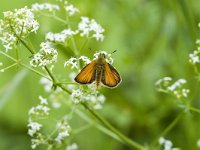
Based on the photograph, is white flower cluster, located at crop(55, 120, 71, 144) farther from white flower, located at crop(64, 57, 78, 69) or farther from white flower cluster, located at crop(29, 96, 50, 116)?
white flower, located at crop(64, 57, 78, 69)

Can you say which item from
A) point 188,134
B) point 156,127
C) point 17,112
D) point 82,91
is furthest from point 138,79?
point 82,91

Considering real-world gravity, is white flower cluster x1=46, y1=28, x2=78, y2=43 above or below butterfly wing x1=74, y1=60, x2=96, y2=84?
above

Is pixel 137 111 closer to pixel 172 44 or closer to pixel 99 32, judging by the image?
pixel 172 44

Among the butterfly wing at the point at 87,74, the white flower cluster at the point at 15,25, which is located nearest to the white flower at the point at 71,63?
the butterfly wing at the point at 87,74

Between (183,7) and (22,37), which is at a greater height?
(183,7)

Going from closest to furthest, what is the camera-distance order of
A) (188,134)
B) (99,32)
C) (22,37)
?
(22,37), (99,32), (188,134)

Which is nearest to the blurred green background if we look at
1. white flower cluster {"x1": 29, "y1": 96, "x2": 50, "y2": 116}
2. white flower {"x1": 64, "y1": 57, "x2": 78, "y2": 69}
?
white flower cluster {"x1": 29, "y1": 96, "x2": 50, "y2": 116}

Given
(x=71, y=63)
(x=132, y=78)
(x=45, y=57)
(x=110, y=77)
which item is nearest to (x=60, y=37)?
(x=71, y=63)
